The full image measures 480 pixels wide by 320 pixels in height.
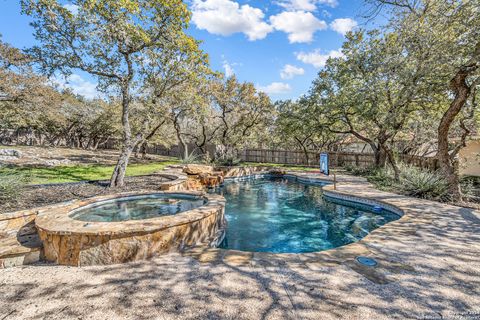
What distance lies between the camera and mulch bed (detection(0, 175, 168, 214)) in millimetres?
4070

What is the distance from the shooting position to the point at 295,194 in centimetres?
862

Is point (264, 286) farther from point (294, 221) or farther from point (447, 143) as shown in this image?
point (447, 143)

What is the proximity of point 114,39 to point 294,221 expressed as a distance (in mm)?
6654

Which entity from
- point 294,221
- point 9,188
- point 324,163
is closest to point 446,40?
point 324,163

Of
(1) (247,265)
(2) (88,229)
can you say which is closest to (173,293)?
(1) (247,265)

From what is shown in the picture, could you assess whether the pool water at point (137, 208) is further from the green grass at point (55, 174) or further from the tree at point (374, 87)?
the tree at point (374, 87)

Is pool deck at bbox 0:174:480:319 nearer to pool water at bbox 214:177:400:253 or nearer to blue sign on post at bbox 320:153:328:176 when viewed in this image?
pool water at bbox 214:177:400:253

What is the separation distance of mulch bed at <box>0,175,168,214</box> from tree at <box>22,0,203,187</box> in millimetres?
565

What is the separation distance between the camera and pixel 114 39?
18.7 feet

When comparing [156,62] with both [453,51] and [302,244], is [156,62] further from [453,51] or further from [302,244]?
[453,51]

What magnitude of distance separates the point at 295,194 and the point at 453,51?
19.3 ft

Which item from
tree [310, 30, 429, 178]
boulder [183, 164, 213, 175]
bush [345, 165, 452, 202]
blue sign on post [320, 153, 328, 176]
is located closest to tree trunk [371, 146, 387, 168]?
tree [310, 30, 429, 178]

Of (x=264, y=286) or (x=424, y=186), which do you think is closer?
(x=264, y=286)

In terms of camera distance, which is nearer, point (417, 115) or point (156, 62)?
point (156, 62)
